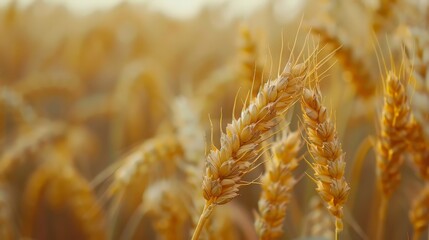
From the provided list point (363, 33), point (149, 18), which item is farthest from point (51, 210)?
point (149, 18)

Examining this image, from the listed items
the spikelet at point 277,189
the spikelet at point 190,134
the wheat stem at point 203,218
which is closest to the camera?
the wheat stem at point 203,218

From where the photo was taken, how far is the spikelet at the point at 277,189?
1.07 metres

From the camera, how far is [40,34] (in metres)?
4.30

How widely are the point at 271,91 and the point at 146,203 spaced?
2.41 ft

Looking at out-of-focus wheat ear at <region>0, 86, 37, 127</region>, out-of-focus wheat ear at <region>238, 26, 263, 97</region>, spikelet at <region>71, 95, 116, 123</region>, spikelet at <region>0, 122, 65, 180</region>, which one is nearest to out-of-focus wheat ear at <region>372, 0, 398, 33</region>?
out-of-focus wheat ear at <region>238, 26, 263, 97</region>

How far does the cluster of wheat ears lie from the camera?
3.14ft

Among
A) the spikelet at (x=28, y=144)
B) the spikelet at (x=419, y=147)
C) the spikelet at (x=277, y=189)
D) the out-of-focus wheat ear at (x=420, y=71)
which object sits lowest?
the spikelet at (x=419, y=147)

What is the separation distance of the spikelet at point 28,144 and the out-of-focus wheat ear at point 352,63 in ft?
2.95

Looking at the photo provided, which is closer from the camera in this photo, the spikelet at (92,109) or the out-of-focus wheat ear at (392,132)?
the out-of-focus wheat ear at (392,132)

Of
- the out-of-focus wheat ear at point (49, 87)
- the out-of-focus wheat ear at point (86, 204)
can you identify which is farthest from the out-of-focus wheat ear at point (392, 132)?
the out-of-focus wheat ear at point (49, 87)

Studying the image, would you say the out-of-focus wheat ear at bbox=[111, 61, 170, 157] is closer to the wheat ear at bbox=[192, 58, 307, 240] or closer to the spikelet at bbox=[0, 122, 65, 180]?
the spikelet at bbox=[0, 122, 65, 180]

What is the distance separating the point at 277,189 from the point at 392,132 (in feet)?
0.79

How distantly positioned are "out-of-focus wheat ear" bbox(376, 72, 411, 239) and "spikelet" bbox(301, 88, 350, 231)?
8.0 inches

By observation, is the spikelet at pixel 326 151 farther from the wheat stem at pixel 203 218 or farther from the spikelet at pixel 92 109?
the spikelet at pixel 92 109
